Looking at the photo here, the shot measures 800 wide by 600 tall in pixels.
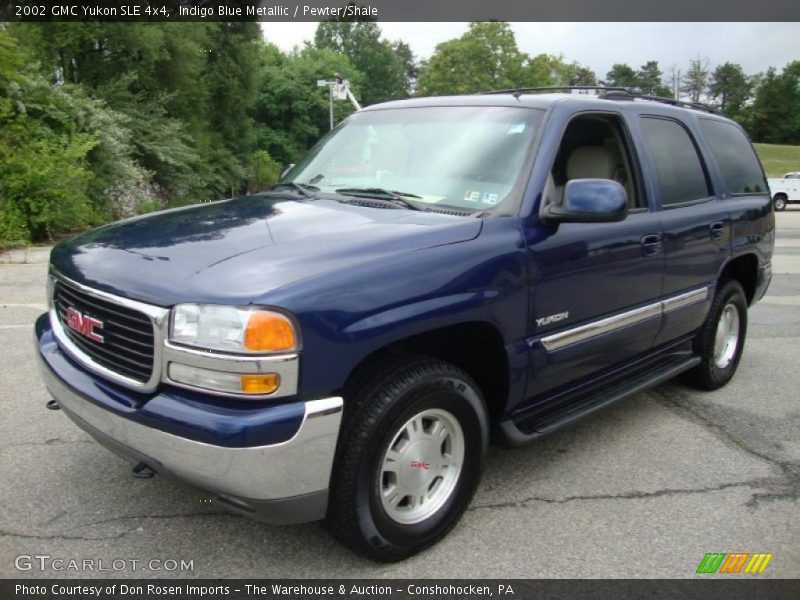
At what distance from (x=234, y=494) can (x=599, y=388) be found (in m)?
2.21

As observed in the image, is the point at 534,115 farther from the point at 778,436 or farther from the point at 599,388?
the point at 778,436

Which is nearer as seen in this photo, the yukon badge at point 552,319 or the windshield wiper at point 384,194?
the yukon badge at point 552,319

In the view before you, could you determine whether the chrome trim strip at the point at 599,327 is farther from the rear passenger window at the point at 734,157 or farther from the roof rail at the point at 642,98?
the rear passenger window at the point at 734,157

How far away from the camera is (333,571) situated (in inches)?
109

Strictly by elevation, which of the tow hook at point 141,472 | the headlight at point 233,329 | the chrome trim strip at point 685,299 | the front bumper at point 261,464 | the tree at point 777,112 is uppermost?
the tree at point 777,112

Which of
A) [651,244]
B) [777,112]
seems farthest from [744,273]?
[777,112]

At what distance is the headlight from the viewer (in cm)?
232

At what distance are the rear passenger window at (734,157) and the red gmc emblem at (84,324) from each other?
404cm

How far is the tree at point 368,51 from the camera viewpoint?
9894 centimetres

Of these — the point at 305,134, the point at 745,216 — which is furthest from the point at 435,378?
the point at 305,134

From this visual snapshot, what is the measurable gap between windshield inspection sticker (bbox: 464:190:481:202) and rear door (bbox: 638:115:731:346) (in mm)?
1296

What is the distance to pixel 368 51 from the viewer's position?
100 metres

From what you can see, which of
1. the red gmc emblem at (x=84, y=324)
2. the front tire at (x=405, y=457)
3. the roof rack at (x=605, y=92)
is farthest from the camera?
the roof rack at (x=605, y=92)

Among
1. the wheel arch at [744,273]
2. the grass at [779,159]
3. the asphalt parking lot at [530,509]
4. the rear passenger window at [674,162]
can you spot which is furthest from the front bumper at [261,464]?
the grass at [779,159]
